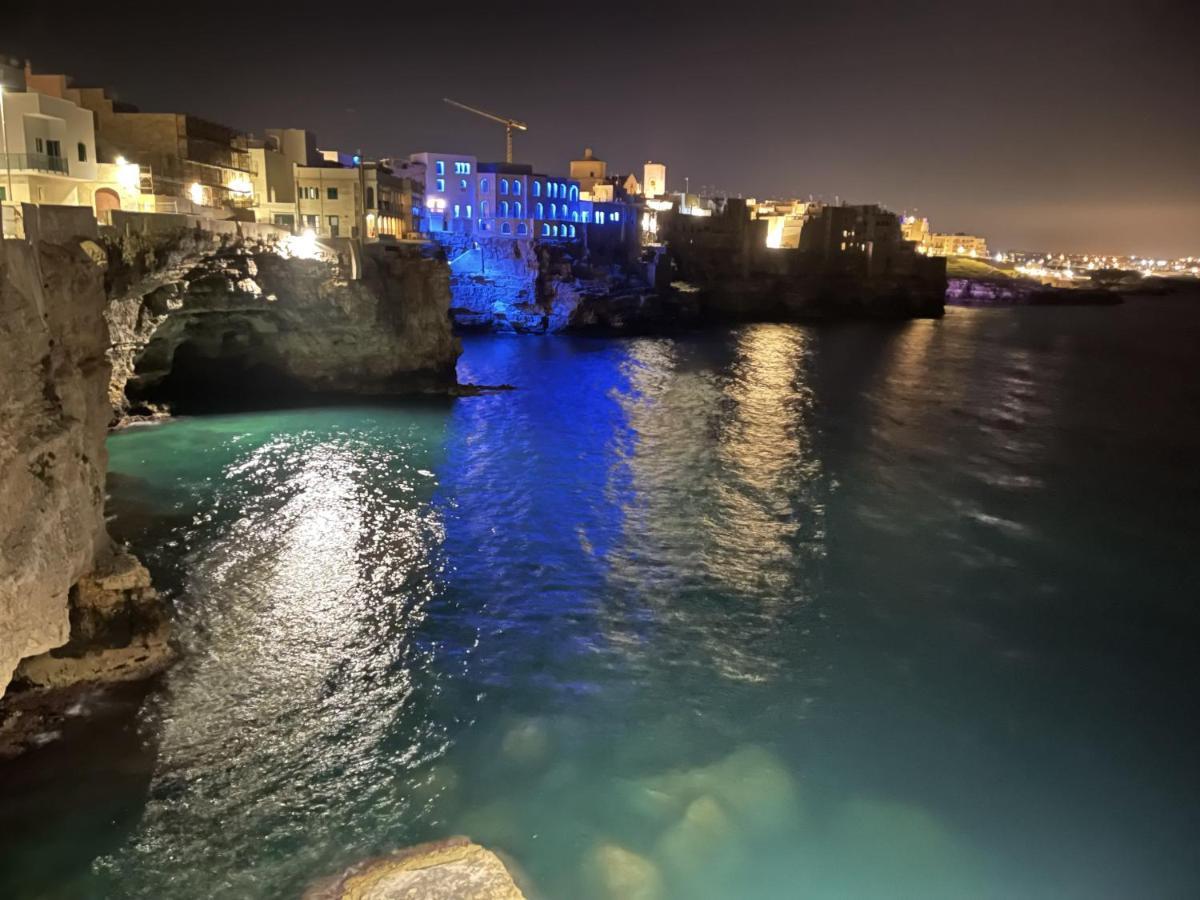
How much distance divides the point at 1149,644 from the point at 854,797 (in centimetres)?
822

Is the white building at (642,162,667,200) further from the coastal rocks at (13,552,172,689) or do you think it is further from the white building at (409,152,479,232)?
the coastal rocks at (13,552,172,689)

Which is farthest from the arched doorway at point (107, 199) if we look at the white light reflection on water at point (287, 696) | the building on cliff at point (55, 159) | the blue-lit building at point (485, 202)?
the blue-lit building at point (485, 202)

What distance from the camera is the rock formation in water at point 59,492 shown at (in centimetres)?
830

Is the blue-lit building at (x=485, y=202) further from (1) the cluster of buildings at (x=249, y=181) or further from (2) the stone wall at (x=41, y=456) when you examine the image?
(2) the stone wall at (x=41, y=456)

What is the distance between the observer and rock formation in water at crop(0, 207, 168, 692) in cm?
830

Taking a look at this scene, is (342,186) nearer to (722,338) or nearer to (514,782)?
(722,338)

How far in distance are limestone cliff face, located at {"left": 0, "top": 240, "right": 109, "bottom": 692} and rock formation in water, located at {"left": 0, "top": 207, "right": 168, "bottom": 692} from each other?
0.06ft

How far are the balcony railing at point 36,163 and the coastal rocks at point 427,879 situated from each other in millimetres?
27065

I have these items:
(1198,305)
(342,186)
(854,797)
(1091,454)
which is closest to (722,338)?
(342,186)

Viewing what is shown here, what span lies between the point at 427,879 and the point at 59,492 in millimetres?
6560

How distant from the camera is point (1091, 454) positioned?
1132 inches

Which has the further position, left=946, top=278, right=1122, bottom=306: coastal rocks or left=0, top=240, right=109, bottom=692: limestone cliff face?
left=946, top=278, right=1122, bottom=306: coastal rocks

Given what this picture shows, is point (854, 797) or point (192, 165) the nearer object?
point (854, 797)

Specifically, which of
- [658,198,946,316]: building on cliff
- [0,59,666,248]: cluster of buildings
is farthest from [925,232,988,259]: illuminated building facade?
[0,59,666,248]: cluster of buildings
